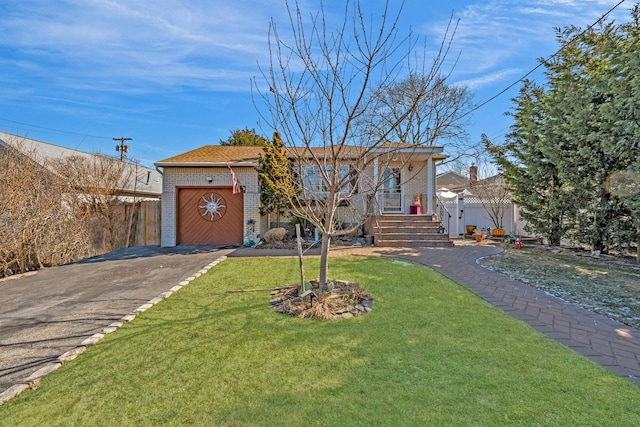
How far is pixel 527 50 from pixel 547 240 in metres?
6.84

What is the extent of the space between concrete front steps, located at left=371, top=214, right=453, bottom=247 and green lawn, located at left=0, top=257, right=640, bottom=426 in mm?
6804

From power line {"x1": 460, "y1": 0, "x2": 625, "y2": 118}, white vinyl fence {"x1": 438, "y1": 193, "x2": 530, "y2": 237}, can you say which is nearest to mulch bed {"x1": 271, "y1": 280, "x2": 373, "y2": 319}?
→ power line {"x1": 460, "y1": 0, "x2": 625, "y2": 118}

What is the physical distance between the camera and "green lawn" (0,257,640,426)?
2.16m

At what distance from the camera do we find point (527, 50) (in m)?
10.2

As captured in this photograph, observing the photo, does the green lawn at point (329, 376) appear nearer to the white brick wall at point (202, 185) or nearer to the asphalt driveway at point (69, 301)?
the asphalt driveway at point (69, 301)

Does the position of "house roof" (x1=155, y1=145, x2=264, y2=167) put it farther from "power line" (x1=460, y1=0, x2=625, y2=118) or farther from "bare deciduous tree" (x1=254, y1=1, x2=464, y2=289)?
"power line" (x1=460, y1=0, x2=625, y2=118)

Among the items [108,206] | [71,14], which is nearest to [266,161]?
[71,14]

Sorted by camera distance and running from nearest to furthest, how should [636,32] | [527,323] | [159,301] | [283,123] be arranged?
[527,323] → [283,123] → [159,301] → [636,32]

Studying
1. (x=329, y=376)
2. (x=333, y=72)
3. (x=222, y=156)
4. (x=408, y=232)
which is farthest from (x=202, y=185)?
(x=329, y=376)

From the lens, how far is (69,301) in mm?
5082

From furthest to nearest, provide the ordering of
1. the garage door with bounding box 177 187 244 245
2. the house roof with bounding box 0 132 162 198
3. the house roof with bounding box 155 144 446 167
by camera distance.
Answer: the house roof with bounding box 0 132 162 198 → the garage door with bounding box 177 187 244 245 → the house roof with bounding box 155 144 446 167

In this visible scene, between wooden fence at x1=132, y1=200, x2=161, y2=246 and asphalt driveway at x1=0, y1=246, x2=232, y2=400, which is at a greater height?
wooden fence at x1=132, y1=200, x2=161, y2=246

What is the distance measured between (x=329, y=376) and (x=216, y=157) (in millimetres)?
11980

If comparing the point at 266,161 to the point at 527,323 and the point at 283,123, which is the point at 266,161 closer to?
the point at 283,123
